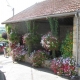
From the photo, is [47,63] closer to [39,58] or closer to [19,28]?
[39,58]

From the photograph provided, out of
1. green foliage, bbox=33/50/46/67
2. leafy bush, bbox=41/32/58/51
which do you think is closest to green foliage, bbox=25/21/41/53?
green foliage, bbox=33/50/46/67

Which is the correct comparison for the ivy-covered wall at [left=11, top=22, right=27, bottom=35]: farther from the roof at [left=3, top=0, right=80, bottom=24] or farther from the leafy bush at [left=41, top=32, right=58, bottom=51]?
the leafy bush at [left=41, top=32, right=58, bottom=51]

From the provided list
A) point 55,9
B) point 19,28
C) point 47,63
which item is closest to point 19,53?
point 19,28

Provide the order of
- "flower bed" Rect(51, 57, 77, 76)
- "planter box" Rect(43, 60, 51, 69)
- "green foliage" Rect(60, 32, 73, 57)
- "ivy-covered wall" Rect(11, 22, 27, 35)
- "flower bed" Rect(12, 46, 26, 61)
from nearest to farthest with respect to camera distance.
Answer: "flower bed" Rect(51, 57, 77, 76) → "green foliage" Rect(60, 32, 73, 57) → "planter box" Rect(43, 60, 51, 69) → "flower bed" Rect(12, 46, 26, 61) → "ivy-covered wall" Rect(11, 22, 27, 35)

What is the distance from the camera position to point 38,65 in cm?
1177

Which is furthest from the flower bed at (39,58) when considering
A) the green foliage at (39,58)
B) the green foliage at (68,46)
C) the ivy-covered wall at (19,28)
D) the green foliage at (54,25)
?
the ivy-covered wall at (19,28)

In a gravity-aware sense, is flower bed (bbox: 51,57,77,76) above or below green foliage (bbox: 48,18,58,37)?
below

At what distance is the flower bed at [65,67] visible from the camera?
29.1 ft

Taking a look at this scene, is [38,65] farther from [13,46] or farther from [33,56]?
[13,46]

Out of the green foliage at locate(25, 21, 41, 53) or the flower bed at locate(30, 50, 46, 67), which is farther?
the green foliage at locate(25, 21, 41, 53)

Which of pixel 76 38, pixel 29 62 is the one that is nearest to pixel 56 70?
pixel 76 38

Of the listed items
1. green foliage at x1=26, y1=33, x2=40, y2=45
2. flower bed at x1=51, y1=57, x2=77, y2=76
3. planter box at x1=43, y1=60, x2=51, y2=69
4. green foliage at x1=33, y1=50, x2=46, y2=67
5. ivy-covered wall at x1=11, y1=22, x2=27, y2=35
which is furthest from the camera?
ivy-covered wall at x1=11, y1=22, x2=27, y2=35

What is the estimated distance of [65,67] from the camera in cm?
916

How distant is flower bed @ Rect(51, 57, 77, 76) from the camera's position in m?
8.87
